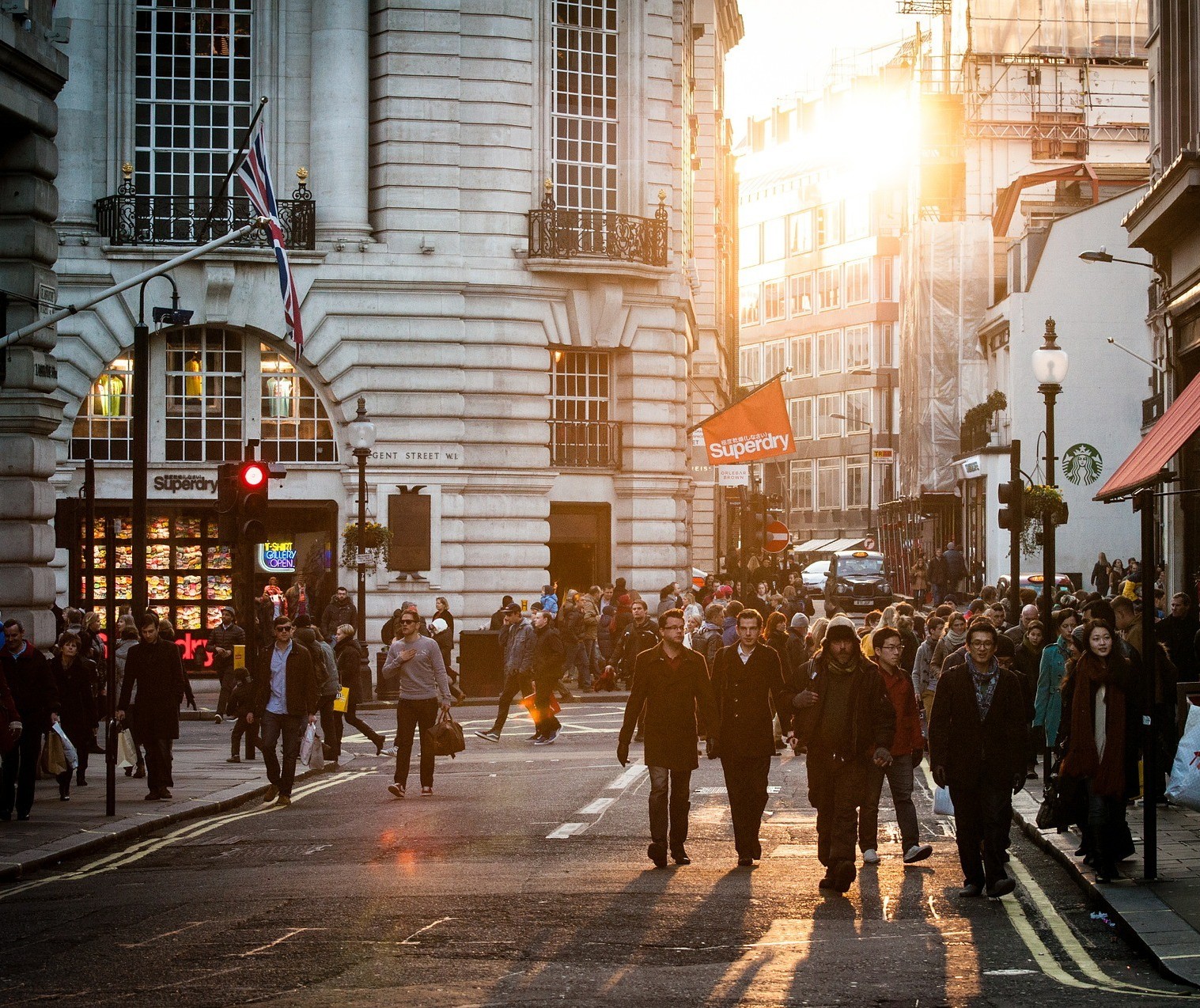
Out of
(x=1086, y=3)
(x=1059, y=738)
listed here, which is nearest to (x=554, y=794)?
(x=1059, y=738)

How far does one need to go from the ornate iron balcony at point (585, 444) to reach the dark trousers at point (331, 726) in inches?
657

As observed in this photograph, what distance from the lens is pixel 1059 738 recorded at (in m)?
13.2

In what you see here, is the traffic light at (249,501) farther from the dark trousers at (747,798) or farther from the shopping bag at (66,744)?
the dark trousers at (747,798)

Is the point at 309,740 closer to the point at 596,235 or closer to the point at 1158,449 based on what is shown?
the point at 1158,449

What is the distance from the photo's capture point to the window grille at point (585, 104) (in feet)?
127

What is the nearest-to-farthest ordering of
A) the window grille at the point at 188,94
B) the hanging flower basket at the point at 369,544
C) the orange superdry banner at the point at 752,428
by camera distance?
the hanging flower basket at the point at 369,544
the window grille at the point at 188,94
the orange superdry banner at the point at 752,428

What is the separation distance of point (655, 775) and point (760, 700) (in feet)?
3.07

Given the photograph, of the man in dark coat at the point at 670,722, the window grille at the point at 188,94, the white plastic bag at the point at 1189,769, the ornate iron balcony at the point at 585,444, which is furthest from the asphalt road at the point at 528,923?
the window grille at the point at 188,94

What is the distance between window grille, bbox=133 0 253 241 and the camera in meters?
36.6

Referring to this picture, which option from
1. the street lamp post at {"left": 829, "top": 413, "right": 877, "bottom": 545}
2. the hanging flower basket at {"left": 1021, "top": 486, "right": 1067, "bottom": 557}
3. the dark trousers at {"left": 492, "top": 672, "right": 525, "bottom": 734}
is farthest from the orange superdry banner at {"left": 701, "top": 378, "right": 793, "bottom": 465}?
the street lamp post at {"left": 829, "top": 413, "right": 877, "bottom": 545}

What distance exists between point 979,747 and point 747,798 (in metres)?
1.89

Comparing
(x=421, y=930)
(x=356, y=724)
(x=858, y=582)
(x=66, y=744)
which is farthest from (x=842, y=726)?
(x=858, y=582)

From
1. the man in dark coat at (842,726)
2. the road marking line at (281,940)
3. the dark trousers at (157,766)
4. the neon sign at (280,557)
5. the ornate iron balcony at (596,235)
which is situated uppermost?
the ornate iron balcony at (596,235)

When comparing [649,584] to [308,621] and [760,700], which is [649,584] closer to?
[308,621]
